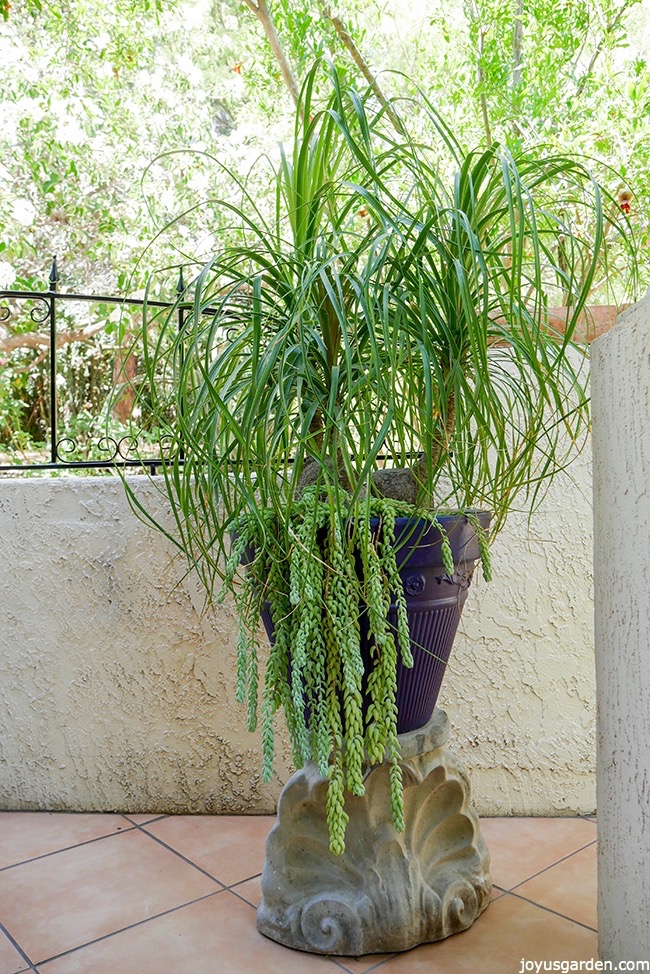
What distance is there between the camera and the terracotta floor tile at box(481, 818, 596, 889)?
1573mm

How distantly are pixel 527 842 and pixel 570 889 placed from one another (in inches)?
8.7

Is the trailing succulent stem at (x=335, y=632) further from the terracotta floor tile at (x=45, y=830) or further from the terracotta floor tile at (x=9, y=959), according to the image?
the terracotta floor tile at (x=45, y=830)

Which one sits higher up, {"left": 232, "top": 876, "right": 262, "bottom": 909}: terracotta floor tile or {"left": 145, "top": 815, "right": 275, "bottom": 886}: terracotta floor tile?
{"left": 232, "top": 876, "right": 262, "bottom": 909}: terracotta floor tile

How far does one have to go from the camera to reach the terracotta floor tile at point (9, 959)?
126 cm

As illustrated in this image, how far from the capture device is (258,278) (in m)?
1.17

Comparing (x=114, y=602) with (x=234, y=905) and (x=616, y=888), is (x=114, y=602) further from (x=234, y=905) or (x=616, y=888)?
(x=616, y=888)

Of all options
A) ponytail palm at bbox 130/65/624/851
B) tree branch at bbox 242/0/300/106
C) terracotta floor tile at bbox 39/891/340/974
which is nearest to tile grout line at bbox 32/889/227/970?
terracotta floor tile at bbox 39/891/340/974

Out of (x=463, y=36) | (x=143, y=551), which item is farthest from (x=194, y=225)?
(x=143, y=551)

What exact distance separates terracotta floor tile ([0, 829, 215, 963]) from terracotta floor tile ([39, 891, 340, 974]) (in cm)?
4

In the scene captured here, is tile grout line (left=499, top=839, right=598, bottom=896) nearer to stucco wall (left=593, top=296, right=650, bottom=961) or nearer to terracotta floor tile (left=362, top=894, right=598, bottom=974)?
terracotta floor tile (left=362, top=894, right=598, bottom=974)

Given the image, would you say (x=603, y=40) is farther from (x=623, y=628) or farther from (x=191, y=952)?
(x=191, y=952)

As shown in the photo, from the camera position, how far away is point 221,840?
173 cm

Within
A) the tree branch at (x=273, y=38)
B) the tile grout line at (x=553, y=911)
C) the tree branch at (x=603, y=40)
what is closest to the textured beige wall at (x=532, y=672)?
the tile grout line at (x=553, y=911)

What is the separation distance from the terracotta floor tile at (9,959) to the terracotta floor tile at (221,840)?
1.32 ft
